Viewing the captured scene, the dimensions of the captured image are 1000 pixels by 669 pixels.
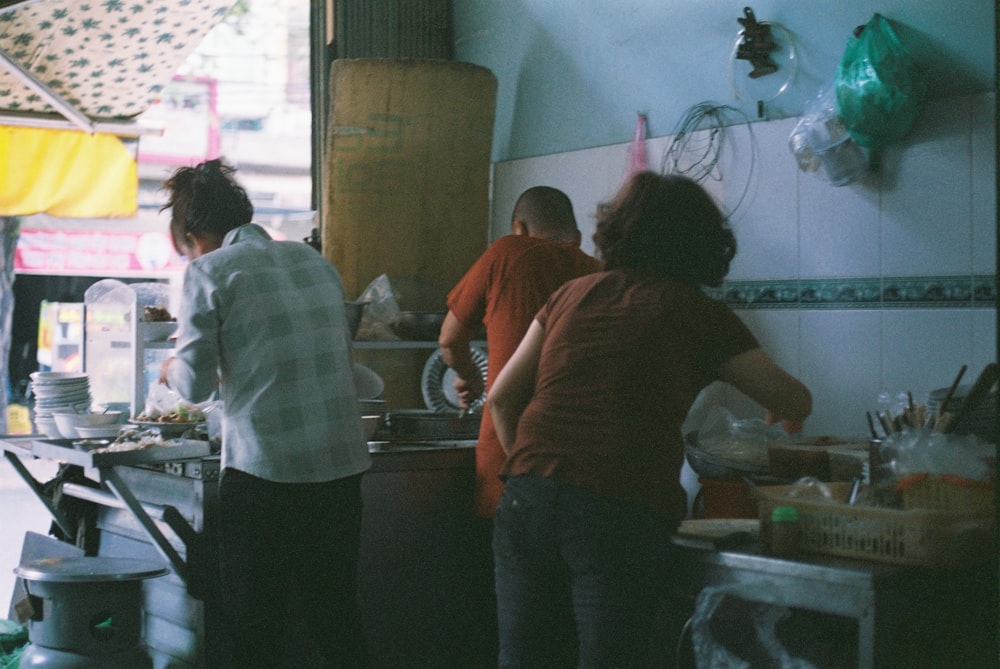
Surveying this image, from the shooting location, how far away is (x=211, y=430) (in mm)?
3283

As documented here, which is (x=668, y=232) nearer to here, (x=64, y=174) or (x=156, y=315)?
(x=156, y=315)

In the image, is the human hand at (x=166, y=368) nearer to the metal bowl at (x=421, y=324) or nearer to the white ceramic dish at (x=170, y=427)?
the white ceramic dish at (x=170, y=427)

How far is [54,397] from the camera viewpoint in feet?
11.7

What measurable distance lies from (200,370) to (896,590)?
60.5 inches

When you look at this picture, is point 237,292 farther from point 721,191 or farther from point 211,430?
point 721,191

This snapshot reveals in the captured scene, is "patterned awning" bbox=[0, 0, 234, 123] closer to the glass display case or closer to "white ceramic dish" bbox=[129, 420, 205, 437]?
the glass display case

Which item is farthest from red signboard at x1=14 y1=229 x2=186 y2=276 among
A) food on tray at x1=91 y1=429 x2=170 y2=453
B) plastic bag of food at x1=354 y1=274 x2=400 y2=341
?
food on tray at x1=91 y1=429 x2=170 y2=453

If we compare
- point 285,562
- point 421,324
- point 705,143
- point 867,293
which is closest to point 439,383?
point 421,324

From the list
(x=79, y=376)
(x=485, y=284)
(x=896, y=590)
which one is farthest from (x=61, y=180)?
(x=896, y=590)

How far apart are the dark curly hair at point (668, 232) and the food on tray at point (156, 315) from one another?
7.73 feet

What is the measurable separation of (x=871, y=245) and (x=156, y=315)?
249cm

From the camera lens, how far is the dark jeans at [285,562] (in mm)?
2516

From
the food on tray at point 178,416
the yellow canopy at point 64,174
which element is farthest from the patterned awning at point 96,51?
the food on tray at point 178,416

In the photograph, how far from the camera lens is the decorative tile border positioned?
318 cm
